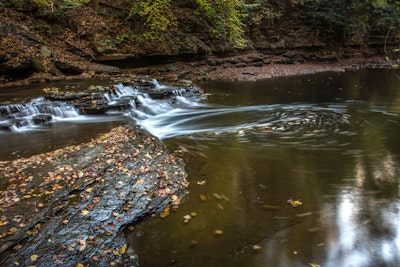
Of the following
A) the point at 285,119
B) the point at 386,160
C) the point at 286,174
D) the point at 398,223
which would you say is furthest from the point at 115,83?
the point at 398,223

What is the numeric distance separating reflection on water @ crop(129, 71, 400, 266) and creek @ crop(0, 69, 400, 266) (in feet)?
0.06

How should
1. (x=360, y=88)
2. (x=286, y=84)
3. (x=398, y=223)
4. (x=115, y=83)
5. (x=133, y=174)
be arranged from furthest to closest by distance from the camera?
(x=286, y=84) < (x=360, y=88) < (x=115, y=83) < (x=133, y=174) < (x=398, y=223)

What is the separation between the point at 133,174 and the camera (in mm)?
6258

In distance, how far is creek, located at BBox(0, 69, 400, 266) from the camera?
4414 millimetres

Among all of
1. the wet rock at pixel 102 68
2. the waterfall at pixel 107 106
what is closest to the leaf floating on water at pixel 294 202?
the waterfall at pixel 107 106

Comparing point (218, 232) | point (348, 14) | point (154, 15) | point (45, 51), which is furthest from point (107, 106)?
point (348, 14)

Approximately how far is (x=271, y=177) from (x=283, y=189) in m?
0.55

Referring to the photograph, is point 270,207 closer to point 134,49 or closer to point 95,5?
point 134,49

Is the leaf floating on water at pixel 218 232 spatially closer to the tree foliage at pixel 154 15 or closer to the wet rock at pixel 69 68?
the wet rock at pixel 69 68

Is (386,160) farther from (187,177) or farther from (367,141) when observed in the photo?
(187,177)

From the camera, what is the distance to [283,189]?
6004 mm

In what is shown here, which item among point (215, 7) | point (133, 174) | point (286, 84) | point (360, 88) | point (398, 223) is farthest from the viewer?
point (215, 7)

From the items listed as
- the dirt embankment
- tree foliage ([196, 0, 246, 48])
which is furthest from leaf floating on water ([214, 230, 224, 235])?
tree foliage ([196, 0, 246, 48])

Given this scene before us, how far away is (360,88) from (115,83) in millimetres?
Result: 12076
